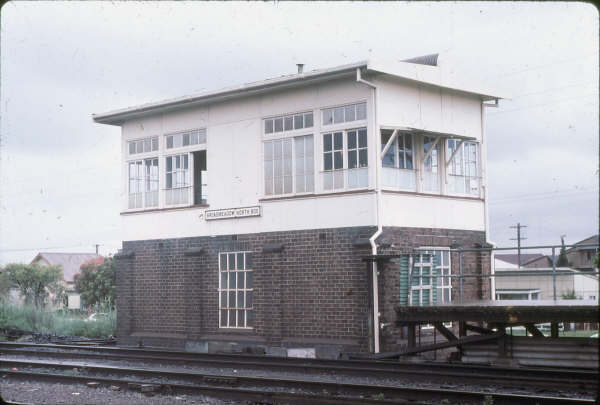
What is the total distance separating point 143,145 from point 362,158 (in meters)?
7.65

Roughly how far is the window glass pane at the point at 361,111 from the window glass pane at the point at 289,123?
77.4 inches

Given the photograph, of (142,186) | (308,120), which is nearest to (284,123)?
(308,120)

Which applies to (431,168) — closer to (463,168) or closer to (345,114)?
(463,168)

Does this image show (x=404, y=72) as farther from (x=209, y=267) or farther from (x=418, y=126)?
(x=209, y=267)

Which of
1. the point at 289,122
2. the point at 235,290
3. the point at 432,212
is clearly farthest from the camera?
the point at 235,290

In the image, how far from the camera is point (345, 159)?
1773 cm

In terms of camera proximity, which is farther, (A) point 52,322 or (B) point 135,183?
(A) point 52,322

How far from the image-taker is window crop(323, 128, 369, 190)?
1745cm

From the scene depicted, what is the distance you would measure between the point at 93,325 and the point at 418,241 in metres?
12.6

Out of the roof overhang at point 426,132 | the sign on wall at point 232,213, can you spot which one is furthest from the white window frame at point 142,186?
the roof overhang at point 426,132

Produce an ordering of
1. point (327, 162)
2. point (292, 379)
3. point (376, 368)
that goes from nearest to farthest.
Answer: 1. point (292, 379)
2. point (376, 368)
3. point (327, 162)

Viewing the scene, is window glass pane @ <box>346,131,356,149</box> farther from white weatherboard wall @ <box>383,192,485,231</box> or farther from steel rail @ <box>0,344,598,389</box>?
steel rail @ <box>0,344,598,389</box>

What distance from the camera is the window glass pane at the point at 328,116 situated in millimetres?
18028

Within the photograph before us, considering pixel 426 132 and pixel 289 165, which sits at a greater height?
pixel 426 132
